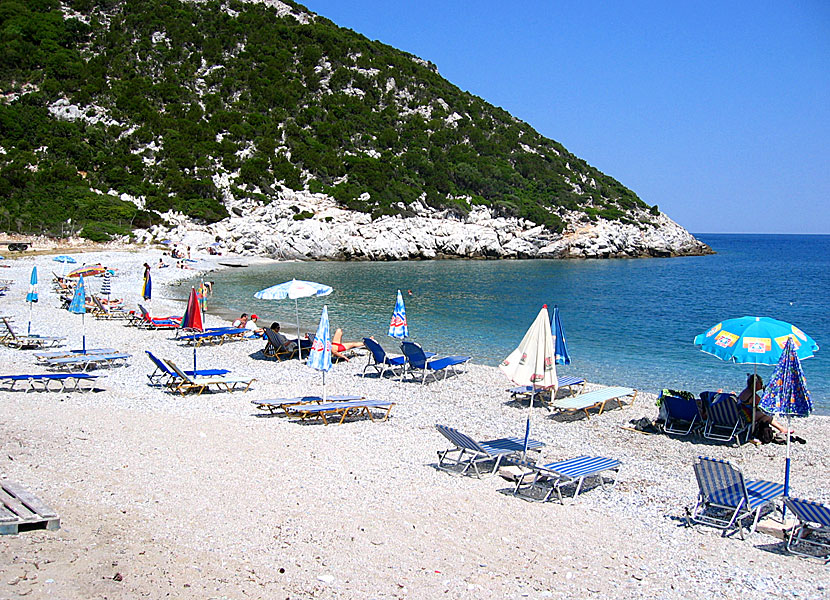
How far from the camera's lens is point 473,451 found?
27.7 ft

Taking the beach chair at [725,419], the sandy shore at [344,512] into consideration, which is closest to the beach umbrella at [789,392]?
the sandy shore at [344,512]

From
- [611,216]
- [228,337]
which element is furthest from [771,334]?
[611,216]

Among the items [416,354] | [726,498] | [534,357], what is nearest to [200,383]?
[416,354]

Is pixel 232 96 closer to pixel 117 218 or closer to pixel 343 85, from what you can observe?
pixel 343 85

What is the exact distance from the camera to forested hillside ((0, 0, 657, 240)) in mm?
58344

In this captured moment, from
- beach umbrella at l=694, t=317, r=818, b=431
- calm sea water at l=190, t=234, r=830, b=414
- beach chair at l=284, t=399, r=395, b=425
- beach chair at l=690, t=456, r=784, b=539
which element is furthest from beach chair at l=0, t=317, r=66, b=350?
beach chair at l=690, t=456, r=784, b=539

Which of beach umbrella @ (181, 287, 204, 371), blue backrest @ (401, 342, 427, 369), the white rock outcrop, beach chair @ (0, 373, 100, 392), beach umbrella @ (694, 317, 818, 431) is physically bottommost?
beach chair @ (0, 373, 100, 392)

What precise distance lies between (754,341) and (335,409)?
20.3 ft

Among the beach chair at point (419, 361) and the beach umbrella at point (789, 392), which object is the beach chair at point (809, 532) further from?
the beach chair at point (419, 361)

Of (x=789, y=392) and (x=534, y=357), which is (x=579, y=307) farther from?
(x=789, y=392)

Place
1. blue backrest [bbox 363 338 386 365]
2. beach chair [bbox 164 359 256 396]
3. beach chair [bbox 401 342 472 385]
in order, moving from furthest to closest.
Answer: blue backrest [bbox 363 338 386 365] → beach chair [bbox 401 342 472 385] → beach chair [bbox 164 359 256 396]

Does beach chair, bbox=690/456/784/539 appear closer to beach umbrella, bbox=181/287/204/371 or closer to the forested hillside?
beach umbrella, bbox=181/287/204/371

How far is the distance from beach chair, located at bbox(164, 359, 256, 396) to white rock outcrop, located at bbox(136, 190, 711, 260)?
4468 cm

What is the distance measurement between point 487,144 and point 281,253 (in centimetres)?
3457
